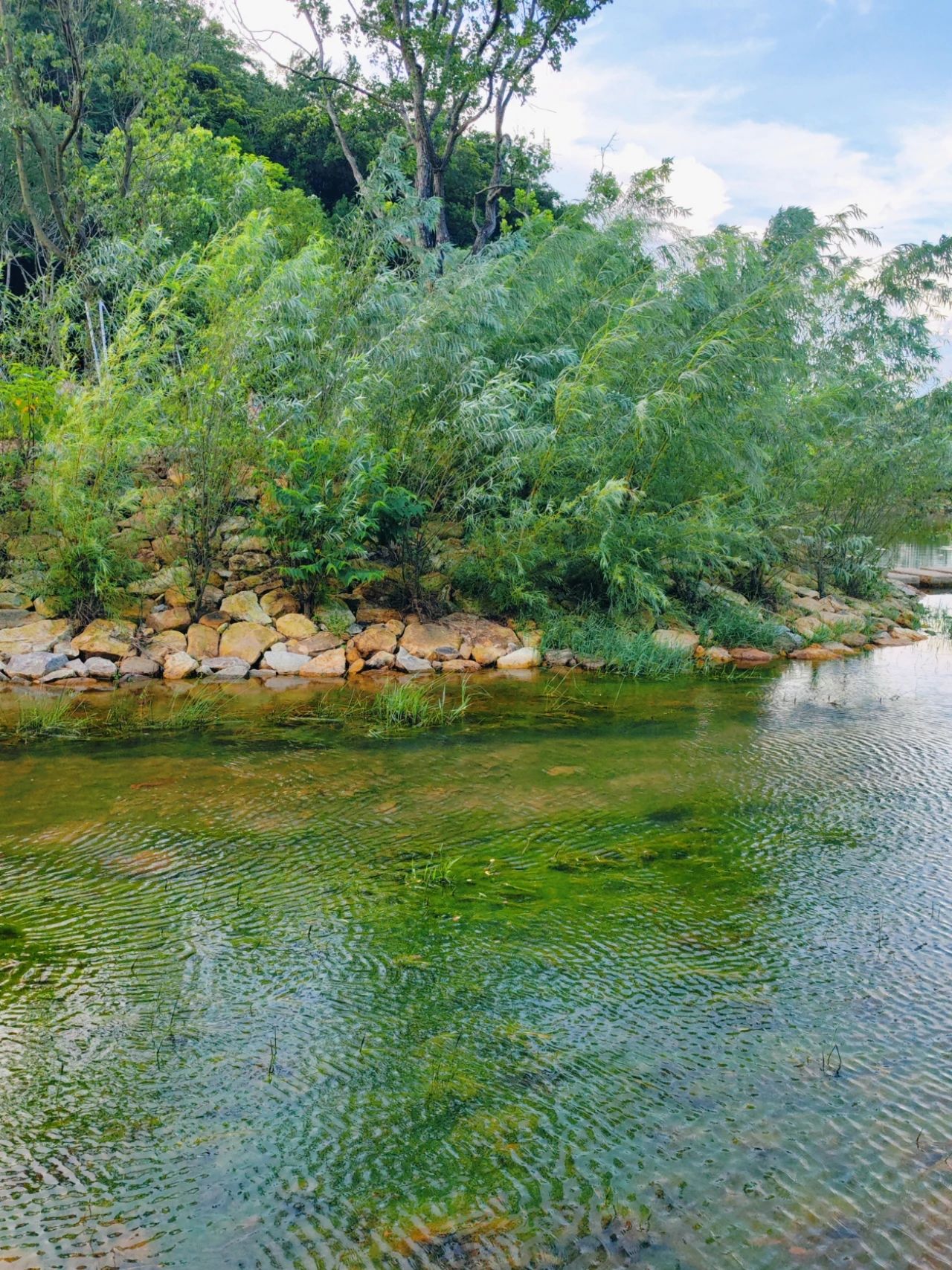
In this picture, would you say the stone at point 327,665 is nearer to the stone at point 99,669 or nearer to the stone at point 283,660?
the stone at point 283,660

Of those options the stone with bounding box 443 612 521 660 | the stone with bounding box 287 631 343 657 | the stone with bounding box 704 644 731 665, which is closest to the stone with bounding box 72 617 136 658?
the stone with bounding box 287 631 343 657

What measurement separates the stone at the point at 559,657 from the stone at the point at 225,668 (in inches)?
107

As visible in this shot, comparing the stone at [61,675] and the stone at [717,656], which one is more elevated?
the stone at [717,656]

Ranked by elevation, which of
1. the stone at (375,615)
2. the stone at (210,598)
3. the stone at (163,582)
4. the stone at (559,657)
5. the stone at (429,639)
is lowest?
the stone at (559,657)

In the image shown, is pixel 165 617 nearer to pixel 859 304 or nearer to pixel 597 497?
pixel 597 497

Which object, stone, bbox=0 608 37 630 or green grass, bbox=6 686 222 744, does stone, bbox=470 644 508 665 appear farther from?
stone, bbox=0 608 37 630

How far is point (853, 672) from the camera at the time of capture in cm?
894

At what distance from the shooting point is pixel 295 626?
349 inches

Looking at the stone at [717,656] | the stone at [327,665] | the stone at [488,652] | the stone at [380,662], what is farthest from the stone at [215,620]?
the stone at [717,656]

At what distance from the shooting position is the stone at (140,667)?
806 cm

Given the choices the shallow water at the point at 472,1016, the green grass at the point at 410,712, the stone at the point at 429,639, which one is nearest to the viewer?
the shallow water at the point at 472,1016

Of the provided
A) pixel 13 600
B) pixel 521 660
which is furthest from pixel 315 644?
pixel 13 600

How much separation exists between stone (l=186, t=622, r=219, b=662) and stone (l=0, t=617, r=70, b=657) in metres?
1.03

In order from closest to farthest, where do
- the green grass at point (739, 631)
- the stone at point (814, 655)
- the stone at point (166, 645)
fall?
the stone at point (166, 645) < the stone at point (814, 655) < the green grass at point (739, 631)
